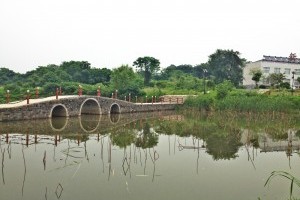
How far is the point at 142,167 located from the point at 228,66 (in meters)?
47.0

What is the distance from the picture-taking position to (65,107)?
23.6 meters

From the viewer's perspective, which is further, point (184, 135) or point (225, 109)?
point (225, 109)

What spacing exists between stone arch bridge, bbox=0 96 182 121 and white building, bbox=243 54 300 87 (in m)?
22.6

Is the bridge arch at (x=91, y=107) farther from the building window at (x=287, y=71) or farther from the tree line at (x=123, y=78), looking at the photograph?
the building window at (x=287, y=71)

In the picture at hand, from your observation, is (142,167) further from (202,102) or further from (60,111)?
(202,102)

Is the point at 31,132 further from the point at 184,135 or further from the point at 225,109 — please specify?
the point at 225,109

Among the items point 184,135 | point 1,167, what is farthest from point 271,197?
point 184,135

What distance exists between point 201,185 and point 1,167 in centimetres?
518

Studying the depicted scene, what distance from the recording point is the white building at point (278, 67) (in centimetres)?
5125

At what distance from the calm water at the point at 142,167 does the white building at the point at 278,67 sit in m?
37.7

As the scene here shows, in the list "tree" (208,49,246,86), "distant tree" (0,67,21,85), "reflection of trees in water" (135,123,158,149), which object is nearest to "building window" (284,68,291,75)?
"tree" (208,49,246,86)

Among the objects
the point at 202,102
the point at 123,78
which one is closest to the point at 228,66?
the point at 123,78

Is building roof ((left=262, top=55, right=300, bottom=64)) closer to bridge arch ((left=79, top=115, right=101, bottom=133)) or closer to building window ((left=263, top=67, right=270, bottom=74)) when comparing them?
building window ((left=263, top=67, right=270, bottom=74))

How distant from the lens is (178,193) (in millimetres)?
7148
